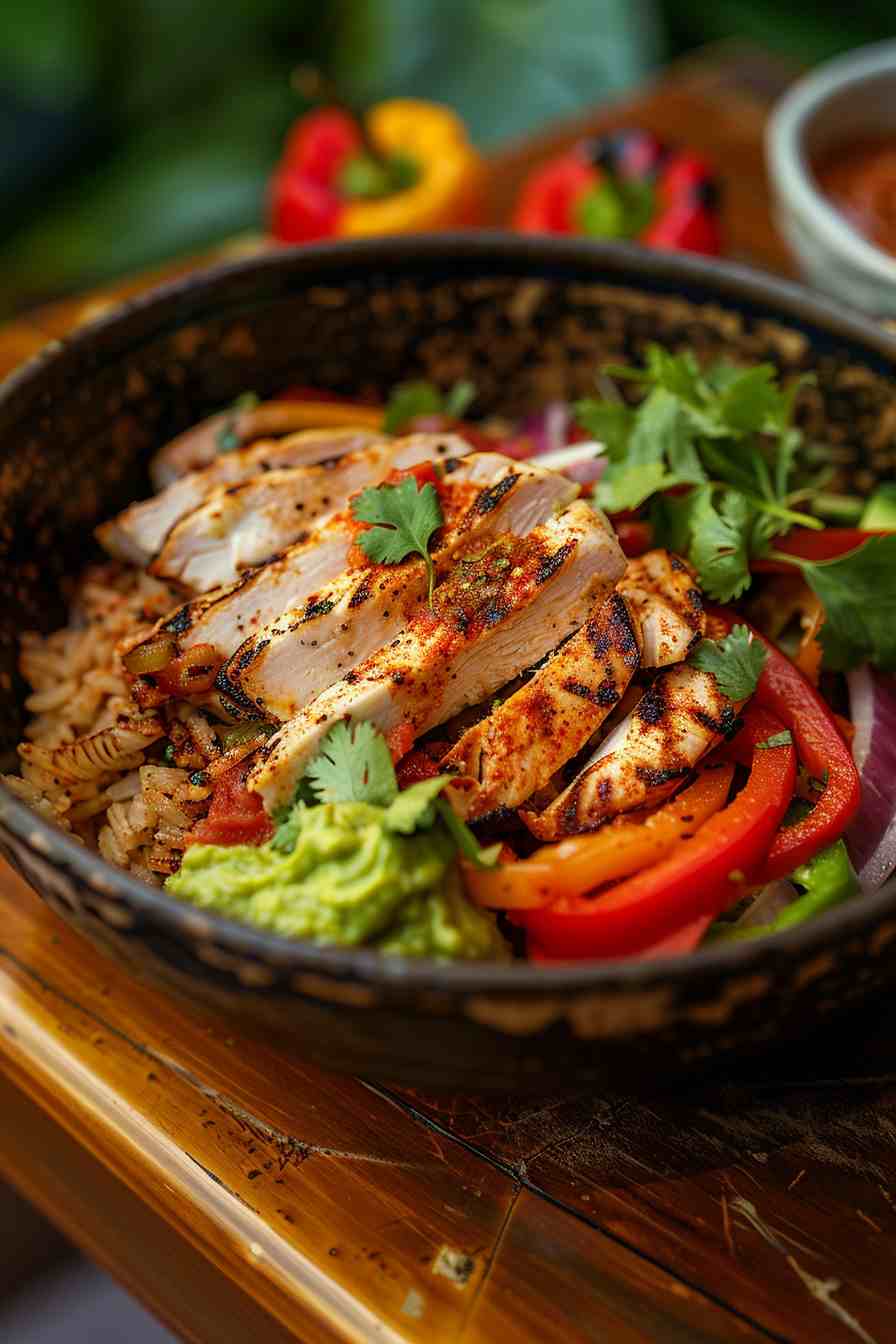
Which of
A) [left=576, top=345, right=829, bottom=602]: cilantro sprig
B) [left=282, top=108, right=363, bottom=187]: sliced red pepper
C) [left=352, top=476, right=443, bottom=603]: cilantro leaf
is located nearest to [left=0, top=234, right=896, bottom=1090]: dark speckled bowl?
[left=576, top=345, right=829, bottom=602]: cilantro sprig

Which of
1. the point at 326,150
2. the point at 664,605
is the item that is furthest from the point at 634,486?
the point at 326,150

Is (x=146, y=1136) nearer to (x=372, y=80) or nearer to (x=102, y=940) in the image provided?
(x=102, y=940)

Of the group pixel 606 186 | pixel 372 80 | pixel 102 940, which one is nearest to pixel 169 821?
pixel 102 940

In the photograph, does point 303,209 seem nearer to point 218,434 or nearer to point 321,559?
point 218,434

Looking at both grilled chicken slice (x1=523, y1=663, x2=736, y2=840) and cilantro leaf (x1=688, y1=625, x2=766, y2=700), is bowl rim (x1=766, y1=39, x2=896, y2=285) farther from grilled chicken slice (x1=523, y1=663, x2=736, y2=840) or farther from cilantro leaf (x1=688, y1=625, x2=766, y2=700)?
grilled chicken slice (x1=523, y1=663, x2=736, y2=840)

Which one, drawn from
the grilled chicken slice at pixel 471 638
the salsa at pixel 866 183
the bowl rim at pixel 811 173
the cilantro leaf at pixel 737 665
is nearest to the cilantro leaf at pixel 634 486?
the grilled chicken slice at pixel 471 638

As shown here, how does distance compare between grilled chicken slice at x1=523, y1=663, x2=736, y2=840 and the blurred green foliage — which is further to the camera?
the blurred green foliage
